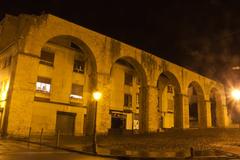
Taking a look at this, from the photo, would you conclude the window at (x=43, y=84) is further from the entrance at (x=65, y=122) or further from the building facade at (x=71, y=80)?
the entrance at (x=65, y=122)

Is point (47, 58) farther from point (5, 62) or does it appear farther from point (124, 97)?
point (124, 97)

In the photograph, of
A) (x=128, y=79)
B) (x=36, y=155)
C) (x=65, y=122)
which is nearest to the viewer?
(x=36, y=155)

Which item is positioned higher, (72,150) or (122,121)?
(122,121)

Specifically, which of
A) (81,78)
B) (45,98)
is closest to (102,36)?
(81,78)

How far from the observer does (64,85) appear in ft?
88.5

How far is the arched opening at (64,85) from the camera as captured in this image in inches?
964

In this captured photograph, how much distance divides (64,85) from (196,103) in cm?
3370

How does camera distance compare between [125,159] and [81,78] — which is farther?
[81,78]

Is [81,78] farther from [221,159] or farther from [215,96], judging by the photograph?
[215,96]

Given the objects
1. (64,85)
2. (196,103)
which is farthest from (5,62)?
(196,103)

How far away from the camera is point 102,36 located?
2488 cm

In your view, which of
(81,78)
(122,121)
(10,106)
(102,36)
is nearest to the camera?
(10,106)

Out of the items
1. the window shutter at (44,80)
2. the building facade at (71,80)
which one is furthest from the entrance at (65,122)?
the window shutter at (44,80)

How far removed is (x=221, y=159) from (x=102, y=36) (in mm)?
17319
